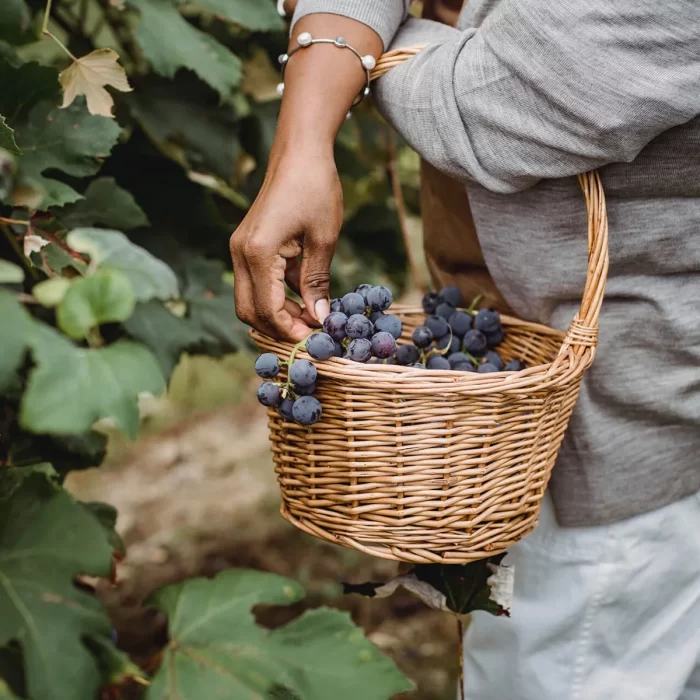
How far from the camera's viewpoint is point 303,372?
2.47 feet

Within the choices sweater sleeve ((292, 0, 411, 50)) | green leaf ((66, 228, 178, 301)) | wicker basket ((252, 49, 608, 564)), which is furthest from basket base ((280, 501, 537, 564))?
sweater sleeve ((292, 0, 411, 50))

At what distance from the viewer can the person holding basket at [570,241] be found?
80 centimetres

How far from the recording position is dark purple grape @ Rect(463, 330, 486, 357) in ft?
3.27

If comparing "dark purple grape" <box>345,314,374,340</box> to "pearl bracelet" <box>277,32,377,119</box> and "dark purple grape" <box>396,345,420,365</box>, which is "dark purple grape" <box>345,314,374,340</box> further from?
"pearl bracelet" <box>277,32,377,119</box>

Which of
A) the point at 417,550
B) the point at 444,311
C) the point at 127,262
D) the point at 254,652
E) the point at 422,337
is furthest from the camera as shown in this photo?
the point at 444,311

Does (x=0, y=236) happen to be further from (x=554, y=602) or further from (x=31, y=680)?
(x=554, y=602)

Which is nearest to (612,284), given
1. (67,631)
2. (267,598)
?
(267,598)

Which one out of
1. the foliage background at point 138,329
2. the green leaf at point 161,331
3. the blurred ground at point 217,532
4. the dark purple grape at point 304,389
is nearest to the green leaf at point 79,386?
the foliage background at point 138,329

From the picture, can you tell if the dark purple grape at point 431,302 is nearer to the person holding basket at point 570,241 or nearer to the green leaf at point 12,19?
the person holding basket at point 570,241

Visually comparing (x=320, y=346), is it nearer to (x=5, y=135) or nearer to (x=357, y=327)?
(x=357, y=327)

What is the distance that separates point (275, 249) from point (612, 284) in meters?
0.44

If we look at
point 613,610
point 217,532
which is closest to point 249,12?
point 613,610

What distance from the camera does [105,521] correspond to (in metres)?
1.08

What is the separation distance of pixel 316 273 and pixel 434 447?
229 mm
